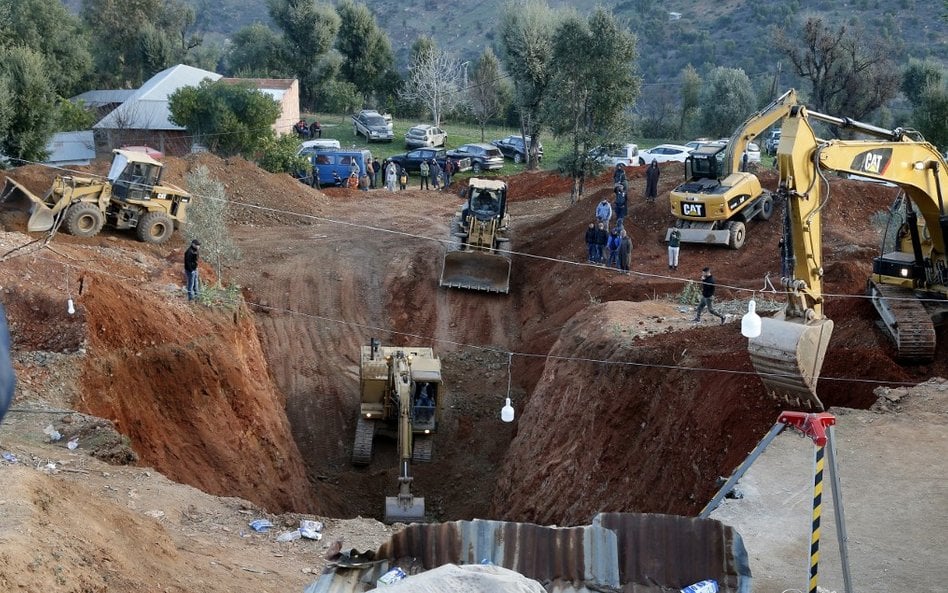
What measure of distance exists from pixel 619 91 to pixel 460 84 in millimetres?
28723

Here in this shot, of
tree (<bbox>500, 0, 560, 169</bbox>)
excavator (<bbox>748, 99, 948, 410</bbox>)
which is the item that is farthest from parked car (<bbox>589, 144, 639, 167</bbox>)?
excavator (<bbox>748, 99, 948, 410</bbox>)

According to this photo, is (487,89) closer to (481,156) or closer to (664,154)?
(481,156)

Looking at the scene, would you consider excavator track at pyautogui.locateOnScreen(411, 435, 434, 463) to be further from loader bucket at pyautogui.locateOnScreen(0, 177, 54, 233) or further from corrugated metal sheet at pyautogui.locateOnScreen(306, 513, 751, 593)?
corrugated metal sheet at pyautogui.locateOnScreen(306, 513, 751, 593)

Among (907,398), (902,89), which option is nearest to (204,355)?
(907,398)

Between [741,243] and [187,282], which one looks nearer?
[187,282]

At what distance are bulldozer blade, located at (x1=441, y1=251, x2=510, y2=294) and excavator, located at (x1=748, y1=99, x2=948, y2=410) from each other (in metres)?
12.6

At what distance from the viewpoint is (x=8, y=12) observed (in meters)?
53.0

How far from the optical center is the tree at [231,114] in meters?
43.7

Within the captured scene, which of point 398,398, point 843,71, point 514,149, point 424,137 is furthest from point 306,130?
point 398,398

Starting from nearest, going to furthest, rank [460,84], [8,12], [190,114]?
1. [190,114]
2. [8,12]
3. [460,84]

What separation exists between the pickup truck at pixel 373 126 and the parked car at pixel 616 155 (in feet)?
45.5

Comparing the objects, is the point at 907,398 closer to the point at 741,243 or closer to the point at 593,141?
the point at 741,243

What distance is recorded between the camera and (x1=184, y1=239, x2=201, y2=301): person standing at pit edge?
23427mm

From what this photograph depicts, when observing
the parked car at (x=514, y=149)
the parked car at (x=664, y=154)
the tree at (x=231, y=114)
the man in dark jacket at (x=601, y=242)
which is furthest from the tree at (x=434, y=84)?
the man in dark jacket at (x=601, y=242)
